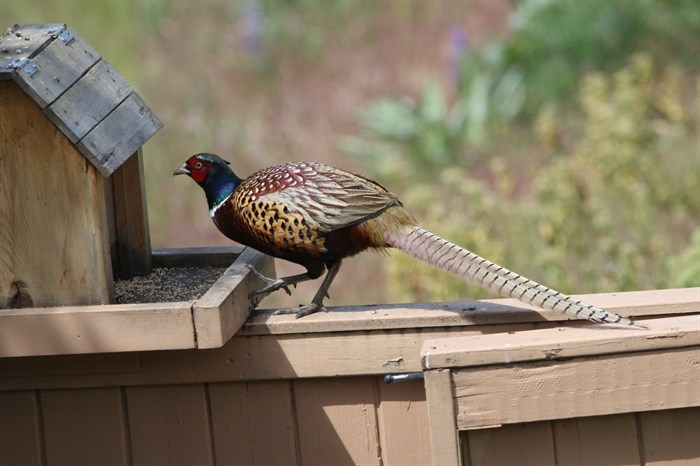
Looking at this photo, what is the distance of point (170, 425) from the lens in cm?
329

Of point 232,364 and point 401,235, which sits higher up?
point 401,235

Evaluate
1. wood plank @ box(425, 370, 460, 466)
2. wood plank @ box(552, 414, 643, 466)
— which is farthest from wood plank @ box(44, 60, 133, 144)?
wood plank @ box(552, 414, 643, 466)

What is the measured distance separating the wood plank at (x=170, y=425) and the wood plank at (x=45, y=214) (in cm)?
35

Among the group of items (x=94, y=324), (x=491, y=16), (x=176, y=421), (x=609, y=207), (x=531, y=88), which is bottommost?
(x=176, y=421)

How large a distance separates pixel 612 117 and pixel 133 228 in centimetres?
322

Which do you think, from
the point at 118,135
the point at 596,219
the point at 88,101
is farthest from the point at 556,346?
the point at 596,219

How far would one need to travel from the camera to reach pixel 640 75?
7043mm

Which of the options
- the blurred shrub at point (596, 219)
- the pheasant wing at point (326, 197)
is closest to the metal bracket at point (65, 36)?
the pheasant wing at point (326, 197)

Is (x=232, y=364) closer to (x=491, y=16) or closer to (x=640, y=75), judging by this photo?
(x=640, y=75)

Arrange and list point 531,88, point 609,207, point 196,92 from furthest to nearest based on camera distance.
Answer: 1. point 196,92
2. point 531,88
3. point 609,207

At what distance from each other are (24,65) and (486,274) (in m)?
1.47

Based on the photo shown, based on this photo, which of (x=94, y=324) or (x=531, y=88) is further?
(x=531, y=88)

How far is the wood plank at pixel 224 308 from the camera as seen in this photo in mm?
2963

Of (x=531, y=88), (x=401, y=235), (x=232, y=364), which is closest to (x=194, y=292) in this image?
(x=232, y=364)
